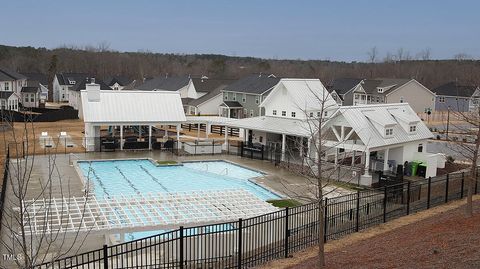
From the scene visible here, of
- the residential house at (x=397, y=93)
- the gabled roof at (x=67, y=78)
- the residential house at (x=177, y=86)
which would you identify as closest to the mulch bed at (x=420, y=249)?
the residential house at (x=177, y=86)

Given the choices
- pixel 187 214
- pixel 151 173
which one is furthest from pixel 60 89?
pixel 187 214

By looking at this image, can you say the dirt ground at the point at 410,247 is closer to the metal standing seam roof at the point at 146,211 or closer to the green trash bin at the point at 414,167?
the metal standing seam roof at the point at 146,211

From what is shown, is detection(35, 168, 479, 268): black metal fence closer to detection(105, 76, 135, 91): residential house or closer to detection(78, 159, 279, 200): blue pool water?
detection(78, 159, 279, 200): blue pool water

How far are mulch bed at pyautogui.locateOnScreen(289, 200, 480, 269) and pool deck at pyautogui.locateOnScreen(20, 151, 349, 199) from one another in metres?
5.70

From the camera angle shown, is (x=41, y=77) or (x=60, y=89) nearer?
(x=60, y=89)

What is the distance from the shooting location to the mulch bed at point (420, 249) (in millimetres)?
11383

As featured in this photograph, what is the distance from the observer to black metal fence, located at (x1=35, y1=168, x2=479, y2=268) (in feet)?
44.1

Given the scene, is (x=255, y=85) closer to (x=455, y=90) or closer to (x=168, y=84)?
(x=168, y=84)

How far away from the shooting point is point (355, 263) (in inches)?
478

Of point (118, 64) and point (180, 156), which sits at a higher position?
point (118, 64)

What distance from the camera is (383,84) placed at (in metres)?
75.9

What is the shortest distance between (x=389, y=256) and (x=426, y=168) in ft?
66.8

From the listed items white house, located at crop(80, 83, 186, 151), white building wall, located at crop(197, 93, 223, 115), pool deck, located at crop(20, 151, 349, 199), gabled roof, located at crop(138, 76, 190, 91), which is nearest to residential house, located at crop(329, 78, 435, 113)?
white building wall, located at crop(197, 93, 223, 115)

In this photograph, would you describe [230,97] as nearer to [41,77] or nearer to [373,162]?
[373,162]
